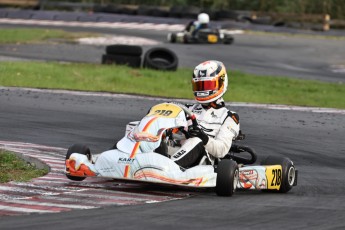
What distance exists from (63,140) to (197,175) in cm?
383

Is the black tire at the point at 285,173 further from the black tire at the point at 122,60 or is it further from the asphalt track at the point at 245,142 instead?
the black tire at the point at 122,60

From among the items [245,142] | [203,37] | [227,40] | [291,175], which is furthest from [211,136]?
[227,40]

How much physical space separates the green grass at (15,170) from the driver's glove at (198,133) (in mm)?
1382

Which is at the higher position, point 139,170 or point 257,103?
point 139,170

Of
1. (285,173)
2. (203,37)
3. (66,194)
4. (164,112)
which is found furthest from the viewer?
(203,37)

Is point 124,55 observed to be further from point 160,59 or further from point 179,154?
point 179,154

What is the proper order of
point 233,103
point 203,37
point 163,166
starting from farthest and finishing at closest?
point 203,37
point 233,103
point 163,166

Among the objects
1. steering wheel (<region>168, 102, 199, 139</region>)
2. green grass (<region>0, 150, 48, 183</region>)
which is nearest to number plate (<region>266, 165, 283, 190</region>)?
steering wheel (<region>168, 102, 199, 139</region>)

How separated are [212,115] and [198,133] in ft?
1.99

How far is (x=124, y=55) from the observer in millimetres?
21578

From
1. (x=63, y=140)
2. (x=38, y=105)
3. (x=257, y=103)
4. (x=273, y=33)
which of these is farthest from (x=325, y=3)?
(x=63, y=140)

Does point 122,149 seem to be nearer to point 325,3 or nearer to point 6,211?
point 6,211

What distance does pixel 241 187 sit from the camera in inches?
327

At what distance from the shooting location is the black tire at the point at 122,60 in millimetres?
21406
